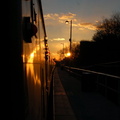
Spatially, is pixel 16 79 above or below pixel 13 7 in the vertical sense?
below

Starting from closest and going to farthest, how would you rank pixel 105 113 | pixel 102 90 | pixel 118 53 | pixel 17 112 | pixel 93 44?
pixel 17 112 → pixel 105 113 → pixel 102 90 → pixel 118 53 → pixel 93 44

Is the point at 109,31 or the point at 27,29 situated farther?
the point at 109,31

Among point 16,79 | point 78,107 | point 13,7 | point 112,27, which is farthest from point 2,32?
point 112,27

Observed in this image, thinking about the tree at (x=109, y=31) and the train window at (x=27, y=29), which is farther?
the tree at (x=109, y=31)

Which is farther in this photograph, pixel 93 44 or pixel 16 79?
pixel 93 44

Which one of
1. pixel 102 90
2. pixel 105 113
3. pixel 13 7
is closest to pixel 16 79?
pixel 13 7

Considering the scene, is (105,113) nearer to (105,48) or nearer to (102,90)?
(102,90)

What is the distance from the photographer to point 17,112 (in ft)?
4.81

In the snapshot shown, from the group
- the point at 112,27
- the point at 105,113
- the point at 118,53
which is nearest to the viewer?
the point at 105,113

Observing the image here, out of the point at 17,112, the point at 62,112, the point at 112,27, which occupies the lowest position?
the point at 62,112

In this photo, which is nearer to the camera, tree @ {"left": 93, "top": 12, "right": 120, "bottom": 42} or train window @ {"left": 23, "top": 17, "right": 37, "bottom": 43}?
train window @ {"left": 23, "top": 17, "right": 37, "bottom": 43}

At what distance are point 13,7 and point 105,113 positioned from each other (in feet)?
20.7

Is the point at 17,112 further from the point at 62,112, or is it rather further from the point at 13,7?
the point at 62,112

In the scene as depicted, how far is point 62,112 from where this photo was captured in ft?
24.5
